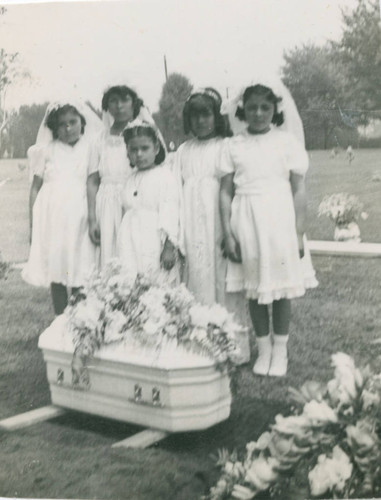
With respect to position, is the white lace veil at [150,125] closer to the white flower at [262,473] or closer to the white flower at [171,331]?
the white flower at [171,331]

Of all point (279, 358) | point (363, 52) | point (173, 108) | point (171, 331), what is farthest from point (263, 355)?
point (363, 52)

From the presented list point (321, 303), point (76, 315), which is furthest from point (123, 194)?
point (321, 303)

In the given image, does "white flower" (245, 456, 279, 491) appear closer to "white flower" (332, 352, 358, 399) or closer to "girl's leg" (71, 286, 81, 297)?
"white flower" (332, 352, 358, 399)

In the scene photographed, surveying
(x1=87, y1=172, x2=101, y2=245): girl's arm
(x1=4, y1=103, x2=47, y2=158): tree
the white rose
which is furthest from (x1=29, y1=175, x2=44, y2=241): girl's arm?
the white rose

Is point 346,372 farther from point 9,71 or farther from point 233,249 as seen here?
point 9,71

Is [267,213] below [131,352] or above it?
above

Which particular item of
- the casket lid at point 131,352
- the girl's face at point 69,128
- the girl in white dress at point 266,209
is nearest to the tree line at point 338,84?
the girl in white dress at point 266,209

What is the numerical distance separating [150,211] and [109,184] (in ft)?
0.71

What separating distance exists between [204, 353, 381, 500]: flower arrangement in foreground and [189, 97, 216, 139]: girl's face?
1.07m

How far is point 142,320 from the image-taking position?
274 cm

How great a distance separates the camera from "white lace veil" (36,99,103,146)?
2.87m

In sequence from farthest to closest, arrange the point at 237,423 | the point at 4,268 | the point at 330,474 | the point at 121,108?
the point at 4,268 → the point at 121,108 → the point at 237,423 → the point at 330,474

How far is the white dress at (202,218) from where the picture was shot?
108 inches

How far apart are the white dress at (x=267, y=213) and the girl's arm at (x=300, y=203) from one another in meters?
0.02
